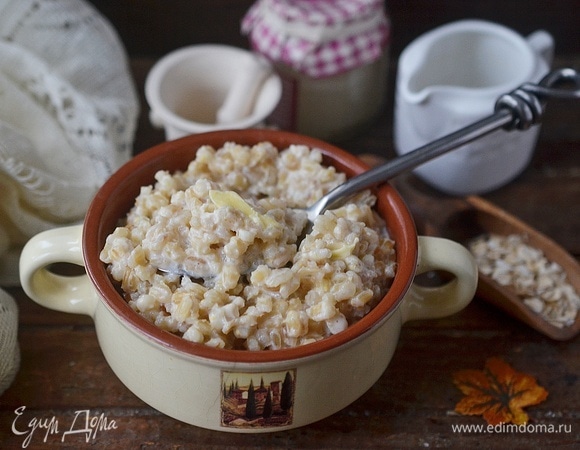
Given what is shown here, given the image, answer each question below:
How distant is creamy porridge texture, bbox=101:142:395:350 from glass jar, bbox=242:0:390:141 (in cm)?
36

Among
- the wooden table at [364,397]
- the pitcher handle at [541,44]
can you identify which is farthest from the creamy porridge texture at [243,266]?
the pitcher handle at [541,44]

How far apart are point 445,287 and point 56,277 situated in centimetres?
39

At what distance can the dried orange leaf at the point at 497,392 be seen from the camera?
2.57 ft

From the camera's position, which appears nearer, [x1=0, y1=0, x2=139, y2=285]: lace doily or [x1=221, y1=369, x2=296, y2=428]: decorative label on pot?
[x1=221, y1=369, x2=296, y2=428]: decorative label on pot

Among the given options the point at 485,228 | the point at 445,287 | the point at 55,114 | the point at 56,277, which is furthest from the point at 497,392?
the point at 55,114

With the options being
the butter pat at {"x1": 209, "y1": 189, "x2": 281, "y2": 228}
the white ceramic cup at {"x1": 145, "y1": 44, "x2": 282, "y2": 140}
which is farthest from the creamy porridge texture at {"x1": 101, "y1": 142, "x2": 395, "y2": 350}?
the white ceramic cup at {"x1": 145, "y1": 44, "x2": 282, "y2": 140}

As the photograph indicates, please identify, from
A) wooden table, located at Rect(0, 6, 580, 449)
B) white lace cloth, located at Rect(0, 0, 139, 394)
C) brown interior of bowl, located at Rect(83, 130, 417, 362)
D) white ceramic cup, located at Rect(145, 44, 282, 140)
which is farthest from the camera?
white ceramic cup, located at Rect(145, 44, 282, 140)

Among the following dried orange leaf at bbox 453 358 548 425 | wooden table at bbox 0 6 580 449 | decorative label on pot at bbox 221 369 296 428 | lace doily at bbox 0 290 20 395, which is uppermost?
decorative label on pot at bbox 221 369 296 428

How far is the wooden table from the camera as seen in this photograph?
755 mm

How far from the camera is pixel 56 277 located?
77cm

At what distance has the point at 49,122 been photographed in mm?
942

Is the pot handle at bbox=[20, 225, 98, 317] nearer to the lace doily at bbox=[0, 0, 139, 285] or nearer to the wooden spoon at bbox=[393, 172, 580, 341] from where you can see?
the lace doily at bbox=[0, 0, 139, 285]

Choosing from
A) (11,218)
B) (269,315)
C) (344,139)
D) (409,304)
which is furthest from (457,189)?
(11,218)

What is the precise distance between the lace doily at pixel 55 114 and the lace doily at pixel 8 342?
12 centimetres
